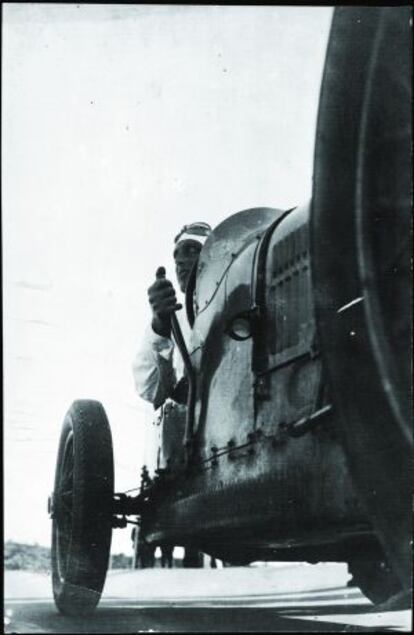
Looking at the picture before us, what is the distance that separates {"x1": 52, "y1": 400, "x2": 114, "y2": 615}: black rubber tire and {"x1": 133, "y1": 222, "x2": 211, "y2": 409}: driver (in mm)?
315

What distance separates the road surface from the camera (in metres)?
3.48

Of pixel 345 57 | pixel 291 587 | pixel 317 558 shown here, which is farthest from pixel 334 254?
pixel 291 587

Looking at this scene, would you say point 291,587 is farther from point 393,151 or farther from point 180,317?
point 393,151

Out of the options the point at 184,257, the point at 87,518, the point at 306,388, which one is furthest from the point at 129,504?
the point at 306,388

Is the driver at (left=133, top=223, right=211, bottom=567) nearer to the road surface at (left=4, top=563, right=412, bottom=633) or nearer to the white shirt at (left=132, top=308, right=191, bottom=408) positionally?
the white shirt at (left=132, top=308, right=191, bottom=408)

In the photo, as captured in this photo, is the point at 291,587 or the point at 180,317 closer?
the point at 180,317

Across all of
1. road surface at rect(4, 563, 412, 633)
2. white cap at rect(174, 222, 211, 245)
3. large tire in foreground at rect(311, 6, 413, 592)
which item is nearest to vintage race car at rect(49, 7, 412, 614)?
large tire in foreground at rect(311, 6, 413, 592)

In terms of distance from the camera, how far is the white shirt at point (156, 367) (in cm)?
418

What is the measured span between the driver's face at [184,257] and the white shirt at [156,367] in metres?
0.33

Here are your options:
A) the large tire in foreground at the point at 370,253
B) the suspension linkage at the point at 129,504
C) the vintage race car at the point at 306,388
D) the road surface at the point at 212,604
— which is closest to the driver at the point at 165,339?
the vintage race car at the point at 306,388

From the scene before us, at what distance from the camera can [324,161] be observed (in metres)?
1.82

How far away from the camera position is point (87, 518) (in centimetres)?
396

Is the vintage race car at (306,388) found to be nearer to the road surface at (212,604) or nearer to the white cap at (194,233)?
the road surface at (212,604)

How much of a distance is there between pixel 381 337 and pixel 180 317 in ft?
8.40
